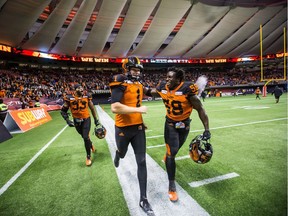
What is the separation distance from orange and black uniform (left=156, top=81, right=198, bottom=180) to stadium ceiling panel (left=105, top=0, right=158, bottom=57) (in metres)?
33.0

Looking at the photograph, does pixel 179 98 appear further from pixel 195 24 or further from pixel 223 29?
pixel 223 29

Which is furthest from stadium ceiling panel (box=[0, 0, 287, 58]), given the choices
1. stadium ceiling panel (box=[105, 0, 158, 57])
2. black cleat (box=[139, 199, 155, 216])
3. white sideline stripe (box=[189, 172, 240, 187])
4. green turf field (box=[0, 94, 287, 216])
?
white sideline stripe (box=[189, 172, 240, 187])

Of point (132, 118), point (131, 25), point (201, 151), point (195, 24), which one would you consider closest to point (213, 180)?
point (201, 151)

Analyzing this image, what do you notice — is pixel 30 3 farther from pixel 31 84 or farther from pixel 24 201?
pixel 24 201

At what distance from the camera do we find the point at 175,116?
3371mm

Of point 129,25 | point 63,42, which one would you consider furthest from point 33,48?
point 129,25

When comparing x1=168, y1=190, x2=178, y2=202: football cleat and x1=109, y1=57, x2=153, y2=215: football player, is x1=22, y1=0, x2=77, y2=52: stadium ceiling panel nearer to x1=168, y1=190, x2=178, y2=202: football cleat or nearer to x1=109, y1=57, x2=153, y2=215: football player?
x1=109, y1=57, x2=153, y2=215: football player

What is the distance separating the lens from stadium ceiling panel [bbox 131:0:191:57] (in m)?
33.3

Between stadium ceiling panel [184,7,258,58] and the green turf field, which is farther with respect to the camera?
stadium ceiling panel [184,7,258,58]

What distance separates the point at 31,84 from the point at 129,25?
66.8 ft

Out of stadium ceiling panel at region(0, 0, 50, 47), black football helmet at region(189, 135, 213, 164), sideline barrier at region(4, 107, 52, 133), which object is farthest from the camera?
stadium ceiling panel at region(0, 0, 50, 47)

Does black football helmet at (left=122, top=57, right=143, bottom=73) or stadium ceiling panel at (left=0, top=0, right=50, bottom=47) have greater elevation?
stadium ceiling panel at (left=0, top=0, right=50, bottom=47)

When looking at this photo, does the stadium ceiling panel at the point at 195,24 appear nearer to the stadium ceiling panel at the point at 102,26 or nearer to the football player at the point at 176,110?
the stadium ceiling panel at the point at 102,26

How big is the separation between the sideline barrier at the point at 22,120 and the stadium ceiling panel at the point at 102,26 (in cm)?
2373
